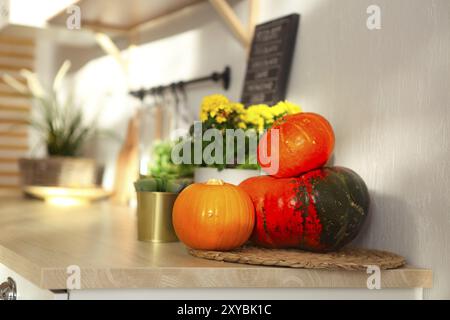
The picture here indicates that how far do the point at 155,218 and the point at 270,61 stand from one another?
59 centimetres

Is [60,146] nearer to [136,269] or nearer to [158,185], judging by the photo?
[158,185]

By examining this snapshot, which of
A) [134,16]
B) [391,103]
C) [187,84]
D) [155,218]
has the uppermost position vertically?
[134,16]

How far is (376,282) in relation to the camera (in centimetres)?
123

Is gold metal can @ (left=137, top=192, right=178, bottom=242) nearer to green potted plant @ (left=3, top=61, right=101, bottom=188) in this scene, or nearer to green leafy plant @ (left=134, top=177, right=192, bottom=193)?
green leafy plant @ (left=134, top=177, right=192, bottom=193)

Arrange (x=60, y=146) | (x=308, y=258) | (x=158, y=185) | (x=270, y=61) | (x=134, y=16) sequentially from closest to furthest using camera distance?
1. (x=308, y=258)
2. (x=158, y=185)
3. (x=270, y=61)
4. (x=134, y=16)
5. (x=60, y=146)

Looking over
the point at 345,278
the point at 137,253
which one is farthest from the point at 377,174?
the point at 137,253

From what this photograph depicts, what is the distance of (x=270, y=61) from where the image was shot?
6.20 ft

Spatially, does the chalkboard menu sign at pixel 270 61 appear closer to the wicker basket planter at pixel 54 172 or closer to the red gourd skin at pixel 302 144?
the red gourd skin at pixel 302 144

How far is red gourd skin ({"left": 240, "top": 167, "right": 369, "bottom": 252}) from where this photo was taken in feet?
4.25

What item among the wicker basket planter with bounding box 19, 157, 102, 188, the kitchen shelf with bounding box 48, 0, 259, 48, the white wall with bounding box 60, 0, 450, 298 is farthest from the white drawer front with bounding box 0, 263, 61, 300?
the wicker basket planter with bounding box 19, 157, 102, 188

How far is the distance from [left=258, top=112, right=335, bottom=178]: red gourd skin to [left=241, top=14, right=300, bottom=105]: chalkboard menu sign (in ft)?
1.62

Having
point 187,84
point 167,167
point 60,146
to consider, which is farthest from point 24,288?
point 60,146

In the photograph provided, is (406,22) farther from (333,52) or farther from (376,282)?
(376,282)

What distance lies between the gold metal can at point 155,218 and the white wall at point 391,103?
40 cm
